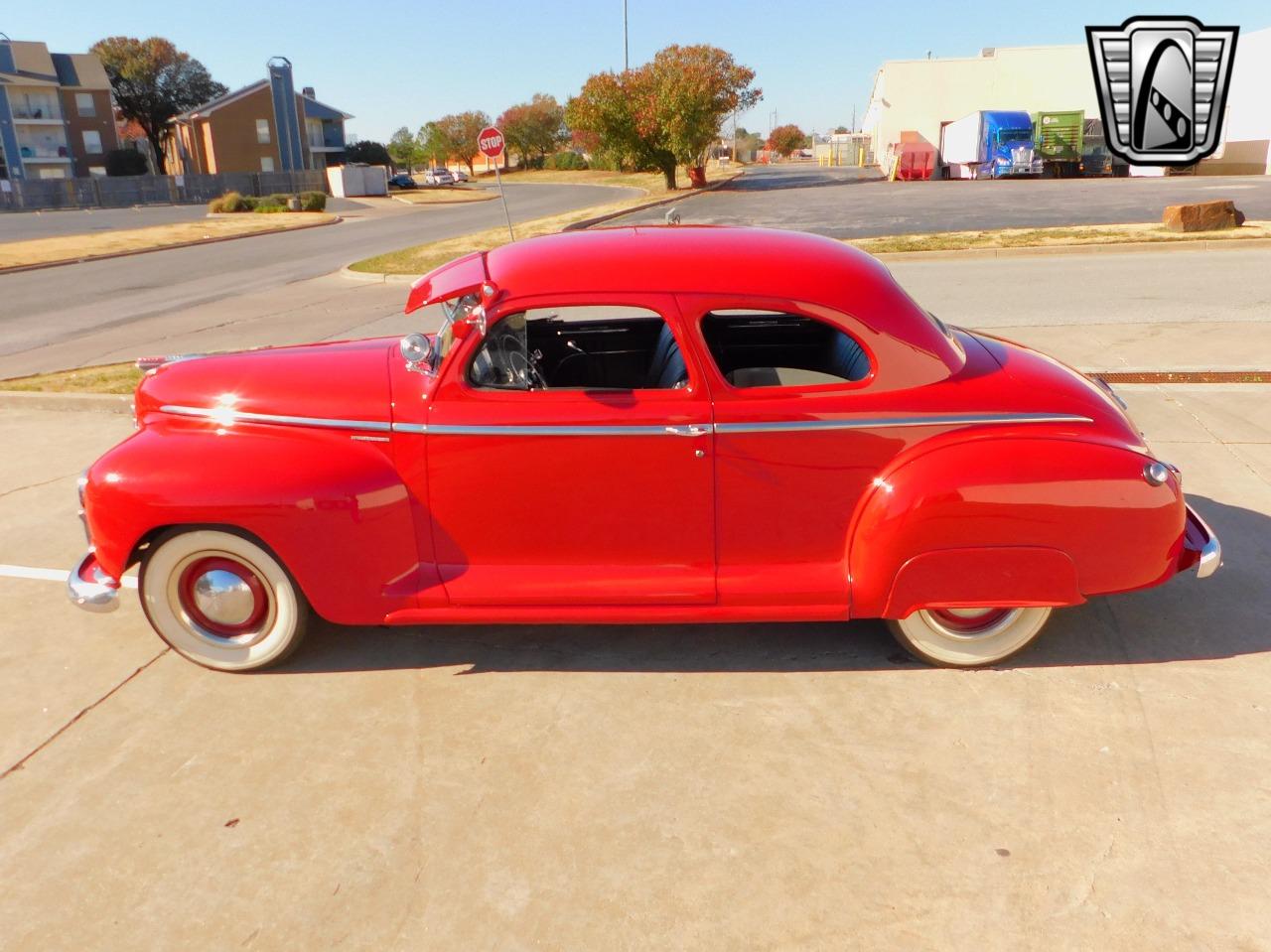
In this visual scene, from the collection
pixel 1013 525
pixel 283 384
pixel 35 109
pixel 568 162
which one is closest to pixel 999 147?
pixel 1013 525

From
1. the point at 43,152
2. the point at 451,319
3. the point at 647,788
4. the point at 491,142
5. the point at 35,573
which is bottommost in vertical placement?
the point at 647,788

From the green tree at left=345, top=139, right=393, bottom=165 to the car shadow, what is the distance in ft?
267

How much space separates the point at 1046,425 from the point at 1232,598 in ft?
4.98

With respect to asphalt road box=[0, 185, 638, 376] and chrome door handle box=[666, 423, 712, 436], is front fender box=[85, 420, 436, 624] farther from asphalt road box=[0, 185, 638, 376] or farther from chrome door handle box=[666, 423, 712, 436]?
asphalt road box=[0, 185, 638, 376]

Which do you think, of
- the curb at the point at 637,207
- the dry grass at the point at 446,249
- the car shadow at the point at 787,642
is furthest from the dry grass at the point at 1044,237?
the car shadow at the point at 787,642

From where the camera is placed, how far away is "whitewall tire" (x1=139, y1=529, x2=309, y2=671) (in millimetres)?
3746

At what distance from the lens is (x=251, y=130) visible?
6981 centimetres

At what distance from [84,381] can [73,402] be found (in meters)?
0.77

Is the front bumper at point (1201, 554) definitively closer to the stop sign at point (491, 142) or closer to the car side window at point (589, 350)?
the car side window at point (589, 350)

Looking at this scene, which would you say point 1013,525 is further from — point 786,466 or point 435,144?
point 435,144

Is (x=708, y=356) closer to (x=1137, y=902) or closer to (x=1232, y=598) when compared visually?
(x=1137, y=902)

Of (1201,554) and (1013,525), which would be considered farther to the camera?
(1201,554)

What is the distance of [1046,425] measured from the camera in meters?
3.54

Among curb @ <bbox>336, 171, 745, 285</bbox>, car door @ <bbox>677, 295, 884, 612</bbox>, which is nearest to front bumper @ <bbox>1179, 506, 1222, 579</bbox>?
car door @ <bbox>677, 295, 884, 612</bbox>
